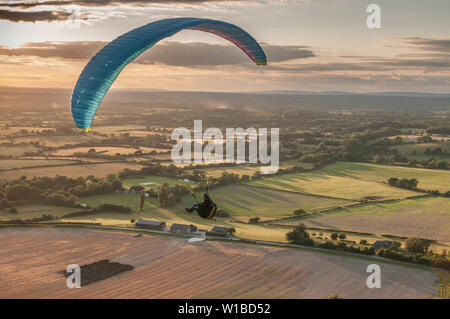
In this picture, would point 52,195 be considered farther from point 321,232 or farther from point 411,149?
point 411,149

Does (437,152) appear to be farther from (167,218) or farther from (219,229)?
(167,218)

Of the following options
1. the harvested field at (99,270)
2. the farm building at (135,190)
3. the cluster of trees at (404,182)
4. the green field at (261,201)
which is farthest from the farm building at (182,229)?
the cluster of trees at (404,182)

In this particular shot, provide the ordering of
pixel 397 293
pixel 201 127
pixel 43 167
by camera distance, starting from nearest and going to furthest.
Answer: pixel 397 293 < pixel 43 167 < pixel 201 127

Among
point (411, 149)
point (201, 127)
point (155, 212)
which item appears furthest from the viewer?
point (201, 127)

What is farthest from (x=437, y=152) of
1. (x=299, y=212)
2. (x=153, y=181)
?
(x=153, y=181)

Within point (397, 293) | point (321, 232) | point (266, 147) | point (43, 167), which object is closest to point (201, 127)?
point (266, 147)

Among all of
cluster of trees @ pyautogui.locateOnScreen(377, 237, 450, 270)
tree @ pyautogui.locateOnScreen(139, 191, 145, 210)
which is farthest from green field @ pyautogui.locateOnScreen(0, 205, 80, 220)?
cluster of trees @ pyautogui.locateOnScreen(377, 237, 450, 270)

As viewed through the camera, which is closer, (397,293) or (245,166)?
(397,293)

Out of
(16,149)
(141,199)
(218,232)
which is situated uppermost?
(16,149)
